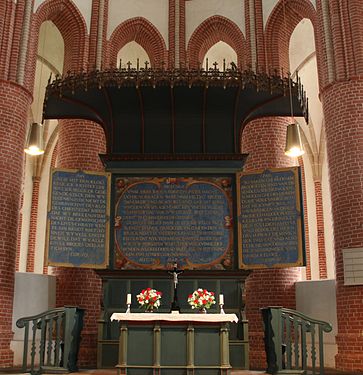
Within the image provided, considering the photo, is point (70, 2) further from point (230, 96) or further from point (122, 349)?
point (122, 349)

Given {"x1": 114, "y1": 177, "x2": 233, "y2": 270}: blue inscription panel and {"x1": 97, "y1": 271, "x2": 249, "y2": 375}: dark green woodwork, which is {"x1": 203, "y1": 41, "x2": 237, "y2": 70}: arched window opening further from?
{"x1": 97, "y1": 271, "x2": 249, "y2": 375}: dark green woodwork

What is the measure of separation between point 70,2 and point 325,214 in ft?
40.2

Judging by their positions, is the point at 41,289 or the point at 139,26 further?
the point at 139,26

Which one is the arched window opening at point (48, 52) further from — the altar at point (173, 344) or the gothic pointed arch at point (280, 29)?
the altar at point (173, 344)

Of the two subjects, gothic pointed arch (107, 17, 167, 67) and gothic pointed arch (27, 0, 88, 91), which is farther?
gothic pointed arch (107, 17, 167, 67)

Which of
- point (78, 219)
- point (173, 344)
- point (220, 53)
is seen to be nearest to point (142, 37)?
point (220, 53)

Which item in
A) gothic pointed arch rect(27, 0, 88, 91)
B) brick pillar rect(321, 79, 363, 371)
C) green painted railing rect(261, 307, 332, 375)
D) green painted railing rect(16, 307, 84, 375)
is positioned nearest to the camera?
green painted railing rect(261, 307, 332, 375)

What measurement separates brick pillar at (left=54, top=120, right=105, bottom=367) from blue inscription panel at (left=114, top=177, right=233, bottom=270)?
3.42m

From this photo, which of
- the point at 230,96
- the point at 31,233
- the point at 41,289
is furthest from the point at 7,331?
the point at 31,233

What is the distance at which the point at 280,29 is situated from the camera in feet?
55.3

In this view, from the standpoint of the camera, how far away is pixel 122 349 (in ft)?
30.5

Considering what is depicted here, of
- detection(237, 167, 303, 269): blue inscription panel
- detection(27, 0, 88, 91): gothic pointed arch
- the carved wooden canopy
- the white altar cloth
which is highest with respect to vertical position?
detection(27, 0, 88, 91): gothic pointed arch

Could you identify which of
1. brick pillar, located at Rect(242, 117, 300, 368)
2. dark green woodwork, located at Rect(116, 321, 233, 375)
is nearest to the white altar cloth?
dark green woodwork, located at Rect(116, 321, 233, 375)

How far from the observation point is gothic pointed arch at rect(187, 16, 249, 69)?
56.5 ft
